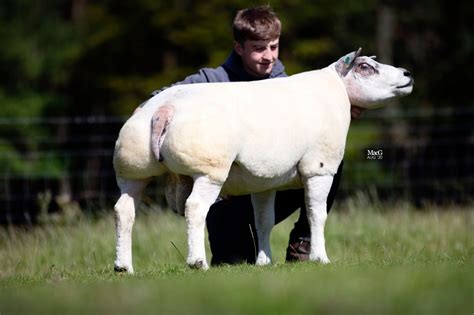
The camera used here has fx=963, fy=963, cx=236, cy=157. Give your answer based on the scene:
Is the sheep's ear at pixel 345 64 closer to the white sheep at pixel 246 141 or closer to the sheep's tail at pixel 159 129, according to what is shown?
the white sheep at pixel 246 141

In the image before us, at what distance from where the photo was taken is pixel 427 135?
77.9 ft

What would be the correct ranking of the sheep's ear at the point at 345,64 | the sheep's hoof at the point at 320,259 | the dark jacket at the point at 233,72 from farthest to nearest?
the dark jacket at the point at 233,72
the sheep's ear at the point at 345,64
the sheep's hoof at the point at 320,259

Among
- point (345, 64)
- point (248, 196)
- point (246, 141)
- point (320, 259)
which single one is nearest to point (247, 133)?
point (246, 141)

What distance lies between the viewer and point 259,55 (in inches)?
289

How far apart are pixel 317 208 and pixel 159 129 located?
1342 mm

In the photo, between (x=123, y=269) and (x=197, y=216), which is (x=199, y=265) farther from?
(x=123, y=269)

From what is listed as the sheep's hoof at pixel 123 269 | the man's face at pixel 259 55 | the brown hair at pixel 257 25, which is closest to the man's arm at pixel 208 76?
the man's face at pixel 259 55

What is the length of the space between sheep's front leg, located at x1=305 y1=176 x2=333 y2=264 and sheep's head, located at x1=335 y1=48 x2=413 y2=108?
699 mm

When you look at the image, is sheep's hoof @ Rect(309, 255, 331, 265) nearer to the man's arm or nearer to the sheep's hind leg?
the sheep's hind leg

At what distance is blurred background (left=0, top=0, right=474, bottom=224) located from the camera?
75.8ft

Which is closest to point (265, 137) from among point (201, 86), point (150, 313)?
point (201, 86)

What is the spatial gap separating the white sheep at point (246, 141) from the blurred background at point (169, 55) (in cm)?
1488

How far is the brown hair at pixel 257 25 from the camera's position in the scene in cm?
724

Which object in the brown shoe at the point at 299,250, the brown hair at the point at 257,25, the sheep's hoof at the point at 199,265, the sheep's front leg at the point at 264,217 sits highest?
the brown hair at the point at 257,25
